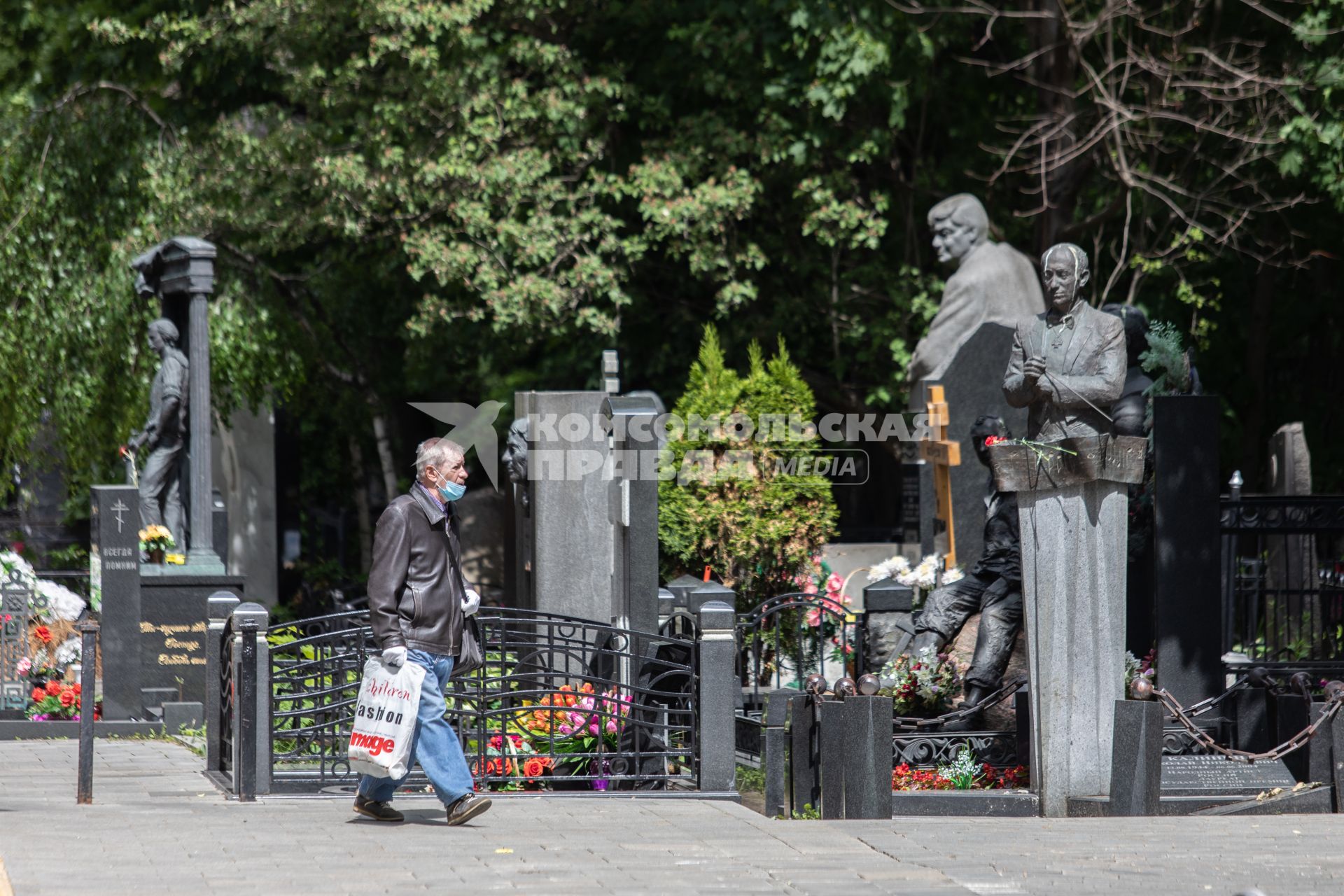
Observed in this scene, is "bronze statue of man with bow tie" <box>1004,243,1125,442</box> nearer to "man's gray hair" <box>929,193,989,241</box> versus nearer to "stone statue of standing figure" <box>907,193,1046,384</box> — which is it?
"stone statue of standing figure" <box>907,193,1046,384</box>

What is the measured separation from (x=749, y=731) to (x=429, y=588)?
359cm

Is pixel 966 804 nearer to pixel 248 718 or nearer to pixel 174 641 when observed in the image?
pixel 248 718

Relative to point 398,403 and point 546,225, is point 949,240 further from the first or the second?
point 398,403

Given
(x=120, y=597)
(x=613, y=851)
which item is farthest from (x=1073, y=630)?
(x=120, y=597)

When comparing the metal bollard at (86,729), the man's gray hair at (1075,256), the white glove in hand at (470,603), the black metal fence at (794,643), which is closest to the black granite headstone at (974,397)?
the black metal fence at (794,643)

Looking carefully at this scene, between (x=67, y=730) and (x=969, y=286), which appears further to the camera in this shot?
(x=969, y=286)

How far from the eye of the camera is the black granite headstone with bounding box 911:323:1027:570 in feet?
49.1

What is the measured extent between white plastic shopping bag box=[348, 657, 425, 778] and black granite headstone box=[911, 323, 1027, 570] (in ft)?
25.1

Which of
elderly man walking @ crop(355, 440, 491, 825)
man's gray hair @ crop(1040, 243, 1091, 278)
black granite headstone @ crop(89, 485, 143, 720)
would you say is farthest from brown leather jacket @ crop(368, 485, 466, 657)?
black granite headstone @ crop(89, 485, 143, 720)

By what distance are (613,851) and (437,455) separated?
2.21m

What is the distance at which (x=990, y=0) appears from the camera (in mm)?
21000

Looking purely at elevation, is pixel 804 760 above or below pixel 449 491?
below

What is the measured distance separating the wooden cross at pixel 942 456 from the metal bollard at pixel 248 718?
6.87m

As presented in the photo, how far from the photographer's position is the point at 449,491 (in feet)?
28.3
